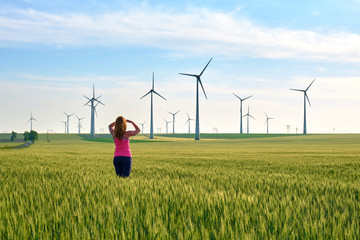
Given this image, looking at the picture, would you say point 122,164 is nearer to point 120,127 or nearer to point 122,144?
point 122,144

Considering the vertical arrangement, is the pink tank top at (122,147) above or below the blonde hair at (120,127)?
below

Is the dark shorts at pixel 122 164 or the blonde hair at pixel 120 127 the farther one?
the dark shorts at pixel 122 164

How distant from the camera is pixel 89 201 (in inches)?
297

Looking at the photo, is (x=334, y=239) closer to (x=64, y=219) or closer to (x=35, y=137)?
(x=64, y=219)

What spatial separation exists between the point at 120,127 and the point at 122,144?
70 cm

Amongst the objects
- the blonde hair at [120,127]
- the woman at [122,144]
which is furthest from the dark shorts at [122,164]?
the blonde hair at [120,127]

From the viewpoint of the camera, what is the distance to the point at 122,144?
1088 cm

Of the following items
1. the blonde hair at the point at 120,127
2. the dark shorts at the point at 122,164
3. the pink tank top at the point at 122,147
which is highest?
the blonde hair at the point at 120,127

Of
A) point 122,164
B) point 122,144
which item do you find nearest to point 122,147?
point 122,144

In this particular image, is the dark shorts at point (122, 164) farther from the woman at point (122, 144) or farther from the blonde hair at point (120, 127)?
the blonde hair at point (120, 127)

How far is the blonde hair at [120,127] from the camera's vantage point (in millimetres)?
10399

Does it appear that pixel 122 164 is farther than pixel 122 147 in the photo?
Yes

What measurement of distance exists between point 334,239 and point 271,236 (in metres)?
0.83

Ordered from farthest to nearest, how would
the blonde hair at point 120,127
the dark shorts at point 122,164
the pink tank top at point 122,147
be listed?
the dark shorts at point 122,164, the pink tank top at point 122,147, the blonde hair at point 120,127
